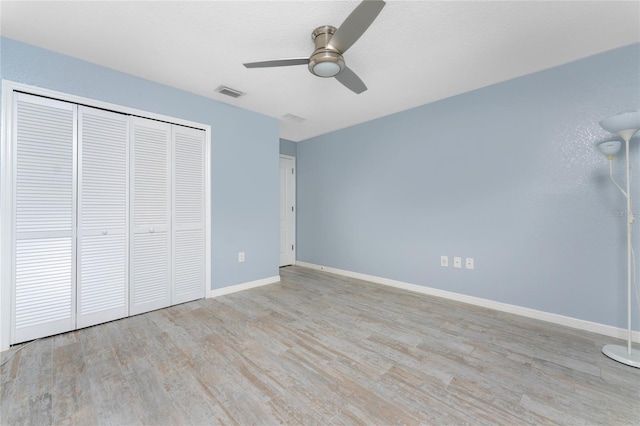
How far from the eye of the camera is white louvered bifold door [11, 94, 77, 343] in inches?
84.6

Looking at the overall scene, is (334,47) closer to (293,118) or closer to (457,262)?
(293,118)

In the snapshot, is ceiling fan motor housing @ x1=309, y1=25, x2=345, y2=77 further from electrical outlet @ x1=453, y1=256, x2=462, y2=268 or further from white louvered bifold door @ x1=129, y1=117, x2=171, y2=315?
electrical outlet @ x1=453, y1=256, x2=462, y2=268

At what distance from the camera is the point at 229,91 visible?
3051 millimetres

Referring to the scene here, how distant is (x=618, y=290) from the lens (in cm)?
225

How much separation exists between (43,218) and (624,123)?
4.66 meters

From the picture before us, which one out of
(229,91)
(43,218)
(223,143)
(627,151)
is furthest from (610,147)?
(43,218)

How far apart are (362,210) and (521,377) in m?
2.81

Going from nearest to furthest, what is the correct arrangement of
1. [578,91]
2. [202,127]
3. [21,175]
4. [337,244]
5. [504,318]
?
[21,175] → [578,91] → [504,318] → [202,127] → [337,244]

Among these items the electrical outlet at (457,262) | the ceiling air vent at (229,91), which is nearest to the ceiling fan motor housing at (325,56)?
the ceiling air vent at (229,91)

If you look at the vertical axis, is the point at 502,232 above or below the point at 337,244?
above

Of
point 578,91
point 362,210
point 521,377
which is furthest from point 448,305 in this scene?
point 578,91

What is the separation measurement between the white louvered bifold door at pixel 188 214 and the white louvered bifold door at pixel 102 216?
477mm

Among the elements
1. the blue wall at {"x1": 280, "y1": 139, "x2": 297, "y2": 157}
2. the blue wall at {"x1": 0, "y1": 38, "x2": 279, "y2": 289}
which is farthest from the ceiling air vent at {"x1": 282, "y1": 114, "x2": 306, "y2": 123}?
the blue wall at {"x1": 280, "y1": 139, "x2": 297, "y2": 157}

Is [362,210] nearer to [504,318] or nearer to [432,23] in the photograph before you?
[504,318]
